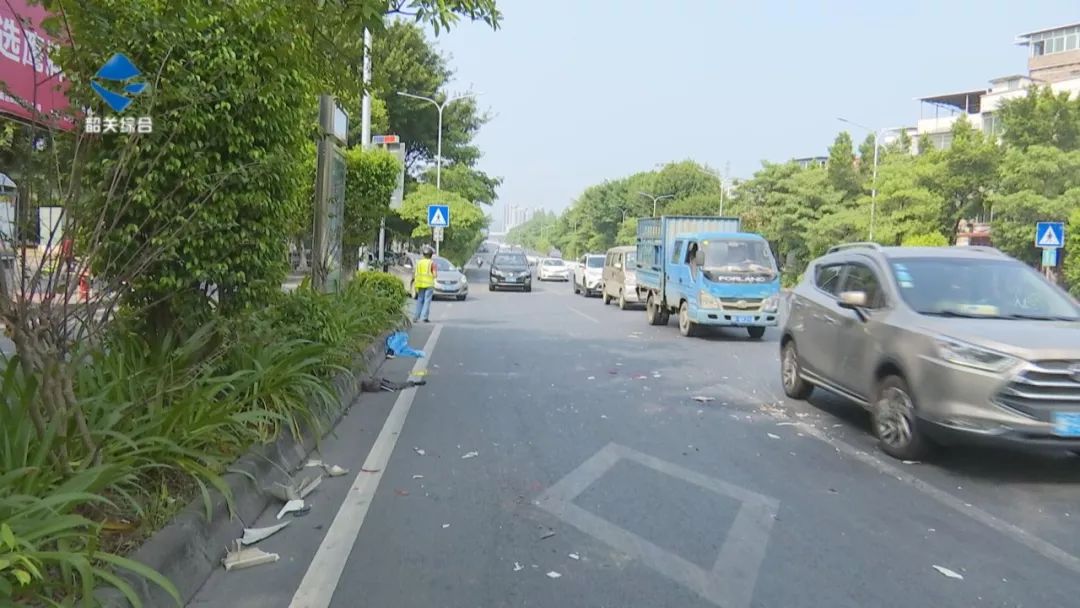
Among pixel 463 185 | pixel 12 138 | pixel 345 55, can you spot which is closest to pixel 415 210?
pixel 463 185

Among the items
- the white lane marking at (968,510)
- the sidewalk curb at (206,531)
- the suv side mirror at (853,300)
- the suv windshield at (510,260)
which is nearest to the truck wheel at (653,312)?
the suv side mirror at (853,300)

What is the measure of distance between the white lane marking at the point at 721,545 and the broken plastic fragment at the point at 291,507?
1.52m

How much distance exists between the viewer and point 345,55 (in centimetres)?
768

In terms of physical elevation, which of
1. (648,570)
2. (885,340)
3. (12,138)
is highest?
(12,138)

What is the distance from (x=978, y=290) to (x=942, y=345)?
132 centimetres

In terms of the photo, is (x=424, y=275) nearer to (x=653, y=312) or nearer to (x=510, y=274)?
(x=653, y=312)

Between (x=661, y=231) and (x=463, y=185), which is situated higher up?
(x=463, y=185)

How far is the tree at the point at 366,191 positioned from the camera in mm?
15250

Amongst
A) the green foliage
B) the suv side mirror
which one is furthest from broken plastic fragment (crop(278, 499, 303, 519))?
the green foliage

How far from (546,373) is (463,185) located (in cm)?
3749

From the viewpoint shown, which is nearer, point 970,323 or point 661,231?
point 970,323

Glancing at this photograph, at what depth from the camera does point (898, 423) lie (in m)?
6.86

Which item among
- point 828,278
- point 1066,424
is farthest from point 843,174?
point 1066,424

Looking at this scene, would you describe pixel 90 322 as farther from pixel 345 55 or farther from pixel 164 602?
pixel 345 55
